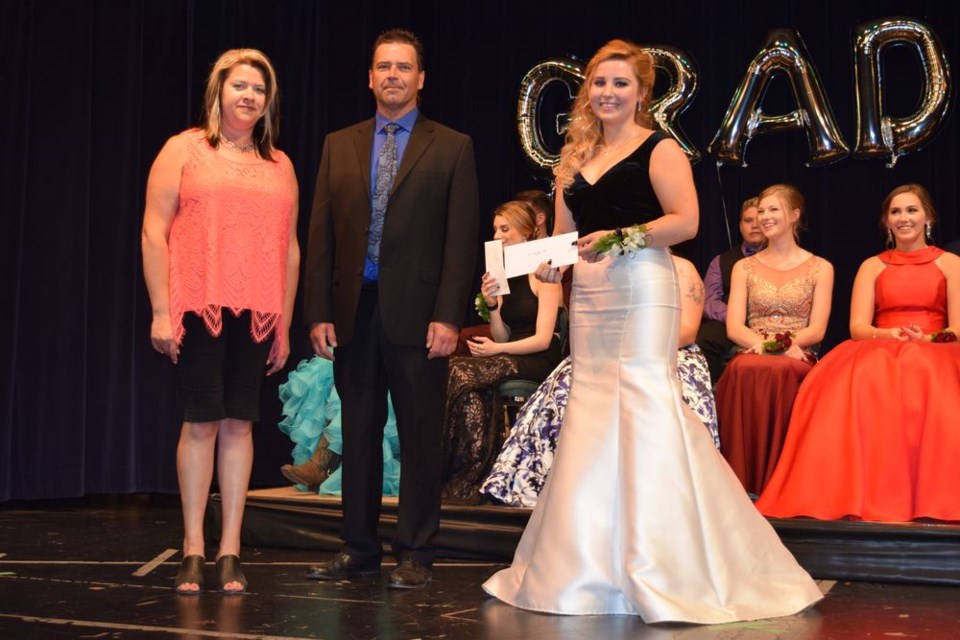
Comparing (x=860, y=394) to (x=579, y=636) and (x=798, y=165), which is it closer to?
(x=579, y=636)

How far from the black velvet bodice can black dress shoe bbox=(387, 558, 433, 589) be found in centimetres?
116

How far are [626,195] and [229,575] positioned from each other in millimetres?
1636

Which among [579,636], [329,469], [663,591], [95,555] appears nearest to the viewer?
[579,636]

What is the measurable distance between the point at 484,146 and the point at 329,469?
2767 millimetres

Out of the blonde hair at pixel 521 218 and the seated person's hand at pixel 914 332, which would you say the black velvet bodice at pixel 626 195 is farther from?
the blonde hair at pixel 521 218

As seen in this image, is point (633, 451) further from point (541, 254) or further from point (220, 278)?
point (220, 278)

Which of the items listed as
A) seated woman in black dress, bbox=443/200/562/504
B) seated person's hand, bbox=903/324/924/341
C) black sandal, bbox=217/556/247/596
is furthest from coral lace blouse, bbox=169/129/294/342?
seated person's hand, bbox=903/324/924/341

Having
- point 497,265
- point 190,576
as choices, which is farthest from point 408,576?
point 497,265

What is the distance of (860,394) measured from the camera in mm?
4281

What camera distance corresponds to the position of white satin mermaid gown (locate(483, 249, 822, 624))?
3125 mm

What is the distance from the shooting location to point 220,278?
135 inches

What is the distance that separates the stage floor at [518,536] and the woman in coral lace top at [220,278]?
102cm

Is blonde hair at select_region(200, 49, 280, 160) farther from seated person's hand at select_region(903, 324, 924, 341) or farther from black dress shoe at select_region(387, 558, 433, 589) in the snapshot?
seated person's hand at select_region(903, 324, 924, 341)

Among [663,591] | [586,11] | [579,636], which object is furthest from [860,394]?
[586,11]
